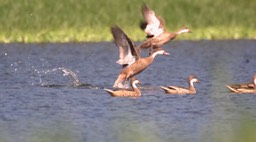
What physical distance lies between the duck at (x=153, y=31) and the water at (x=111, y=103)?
96 centimetres

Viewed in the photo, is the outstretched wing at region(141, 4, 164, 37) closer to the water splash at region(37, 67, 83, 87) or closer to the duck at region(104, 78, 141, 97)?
the water splash at region(37, 67, 83, 87)

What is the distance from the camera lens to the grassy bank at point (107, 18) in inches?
1516

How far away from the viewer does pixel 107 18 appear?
135 ft

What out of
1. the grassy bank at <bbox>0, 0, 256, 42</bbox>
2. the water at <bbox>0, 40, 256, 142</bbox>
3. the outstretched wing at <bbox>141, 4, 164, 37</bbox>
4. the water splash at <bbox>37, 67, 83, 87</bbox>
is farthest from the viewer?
the grassy bank at <bbox>0, 0, 256, 42</bbox>

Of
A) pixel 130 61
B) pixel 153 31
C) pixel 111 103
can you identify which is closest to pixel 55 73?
pixel 153 31

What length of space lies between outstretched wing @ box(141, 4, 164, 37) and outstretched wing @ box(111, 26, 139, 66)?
1667mm

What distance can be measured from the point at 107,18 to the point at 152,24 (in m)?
17.8

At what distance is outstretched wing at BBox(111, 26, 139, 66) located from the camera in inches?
813

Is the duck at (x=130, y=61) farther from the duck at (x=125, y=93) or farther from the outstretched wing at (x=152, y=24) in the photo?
→ the outstretched wing at (x=152, y=24)

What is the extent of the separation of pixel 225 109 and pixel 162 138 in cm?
362

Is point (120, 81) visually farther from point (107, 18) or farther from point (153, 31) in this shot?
point (107, 18)

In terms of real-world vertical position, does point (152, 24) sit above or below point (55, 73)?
above

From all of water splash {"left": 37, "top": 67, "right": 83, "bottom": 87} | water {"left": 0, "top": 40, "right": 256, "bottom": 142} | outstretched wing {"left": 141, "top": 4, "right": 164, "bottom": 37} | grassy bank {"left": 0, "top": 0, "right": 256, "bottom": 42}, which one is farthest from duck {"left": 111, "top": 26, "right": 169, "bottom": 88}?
grassy bank {"left": 0, "top": 0, "right": 256, "bottom": 42}

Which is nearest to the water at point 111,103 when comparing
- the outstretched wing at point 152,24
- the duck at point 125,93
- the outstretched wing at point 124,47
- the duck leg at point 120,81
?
the duck at point 125,93
